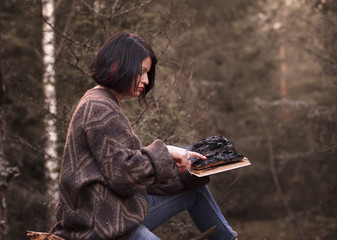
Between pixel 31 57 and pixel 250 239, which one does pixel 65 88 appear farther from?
pixel 250 239

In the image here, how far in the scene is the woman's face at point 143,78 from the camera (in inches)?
98.4

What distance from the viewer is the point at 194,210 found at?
2.88m

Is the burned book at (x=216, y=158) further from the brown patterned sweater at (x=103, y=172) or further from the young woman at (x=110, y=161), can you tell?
the brown patterned sweater at (x=103, y=172)

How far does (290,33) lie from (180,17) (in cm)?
506

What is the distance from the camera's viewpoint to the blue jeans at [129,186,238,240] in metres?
2.72

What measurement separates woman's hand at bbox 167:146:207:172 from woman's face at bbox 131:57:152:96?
1.31 ft

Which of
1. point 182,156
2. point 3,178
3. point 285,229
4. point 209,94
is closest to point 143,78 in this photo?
point 182,156

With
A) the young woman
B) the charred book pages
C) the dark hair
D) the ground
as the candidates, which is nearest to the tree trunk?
the young woman

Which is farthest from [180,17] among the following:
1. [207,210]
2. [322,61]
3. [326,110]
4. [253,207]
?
[253,207]

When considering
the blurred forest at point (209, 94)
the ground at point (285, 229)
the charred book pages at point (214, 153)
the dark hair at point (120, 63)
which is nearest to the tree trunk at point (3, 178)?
the blurred forest at point (209, 94)

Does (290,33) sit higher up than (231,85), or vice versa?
(290,33)

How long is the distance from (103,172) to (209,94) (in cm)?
313

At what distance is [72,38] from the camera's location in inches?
182

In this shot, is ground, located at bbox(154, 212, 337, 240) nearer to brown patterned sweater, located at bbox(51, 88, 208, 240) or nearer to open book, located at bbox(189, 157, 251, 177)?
open book, located at bbox(189, 157, 251, 177)
